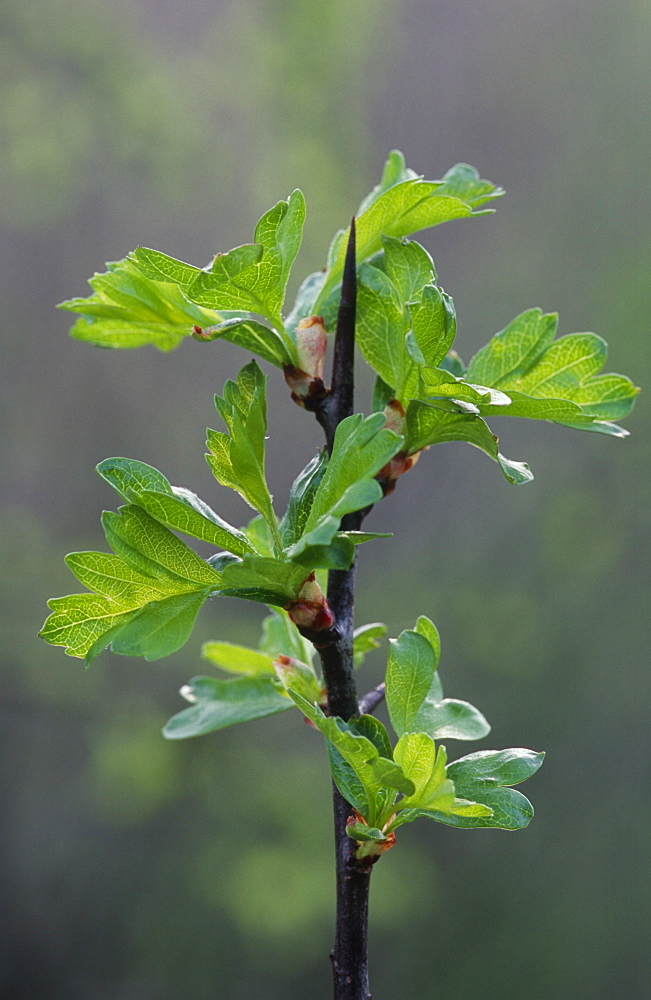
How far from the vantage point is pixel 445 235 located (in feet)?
9.47

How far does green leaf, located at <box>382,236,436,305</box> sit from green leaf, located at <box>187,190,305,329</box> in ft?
0.17

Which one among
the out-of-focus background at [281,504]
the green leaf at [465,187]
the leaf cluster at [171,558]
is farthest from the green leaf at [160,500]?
the out-of-focus background at [281,504]

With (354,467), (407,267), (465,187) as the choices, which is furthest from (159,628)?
(465,187)

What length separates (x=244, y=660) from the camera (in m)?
0.60

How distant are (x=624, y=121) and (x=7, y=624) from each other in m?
2.74

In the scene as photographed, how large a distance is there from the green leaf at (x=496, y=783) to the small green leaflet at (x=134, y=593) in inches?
6.6

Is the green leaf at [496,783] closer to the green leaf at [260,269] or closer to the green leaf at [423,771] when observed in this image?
the green leaf at [423,771]

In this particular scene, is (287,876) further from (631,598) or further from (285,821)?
(631,598)

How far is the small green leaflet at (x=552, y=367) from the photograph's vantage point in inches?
20.6

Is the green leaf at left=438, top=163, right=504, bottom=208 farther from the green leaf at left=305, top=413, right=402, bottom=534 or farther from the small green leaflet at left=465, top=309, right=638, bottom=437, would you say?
the green leaf at left=305, top=413, right=402, bottom=534

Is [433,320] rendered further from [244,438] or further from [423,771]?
[423,771]

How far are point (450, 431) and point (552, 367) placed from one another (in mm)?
102

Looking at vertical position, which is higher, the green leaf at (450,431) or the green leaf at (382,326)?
the green leaf at (382,326)

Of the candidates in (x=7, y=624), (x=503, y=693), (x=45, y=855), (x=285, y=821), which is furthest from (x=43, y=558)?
(x=503, y=693)
